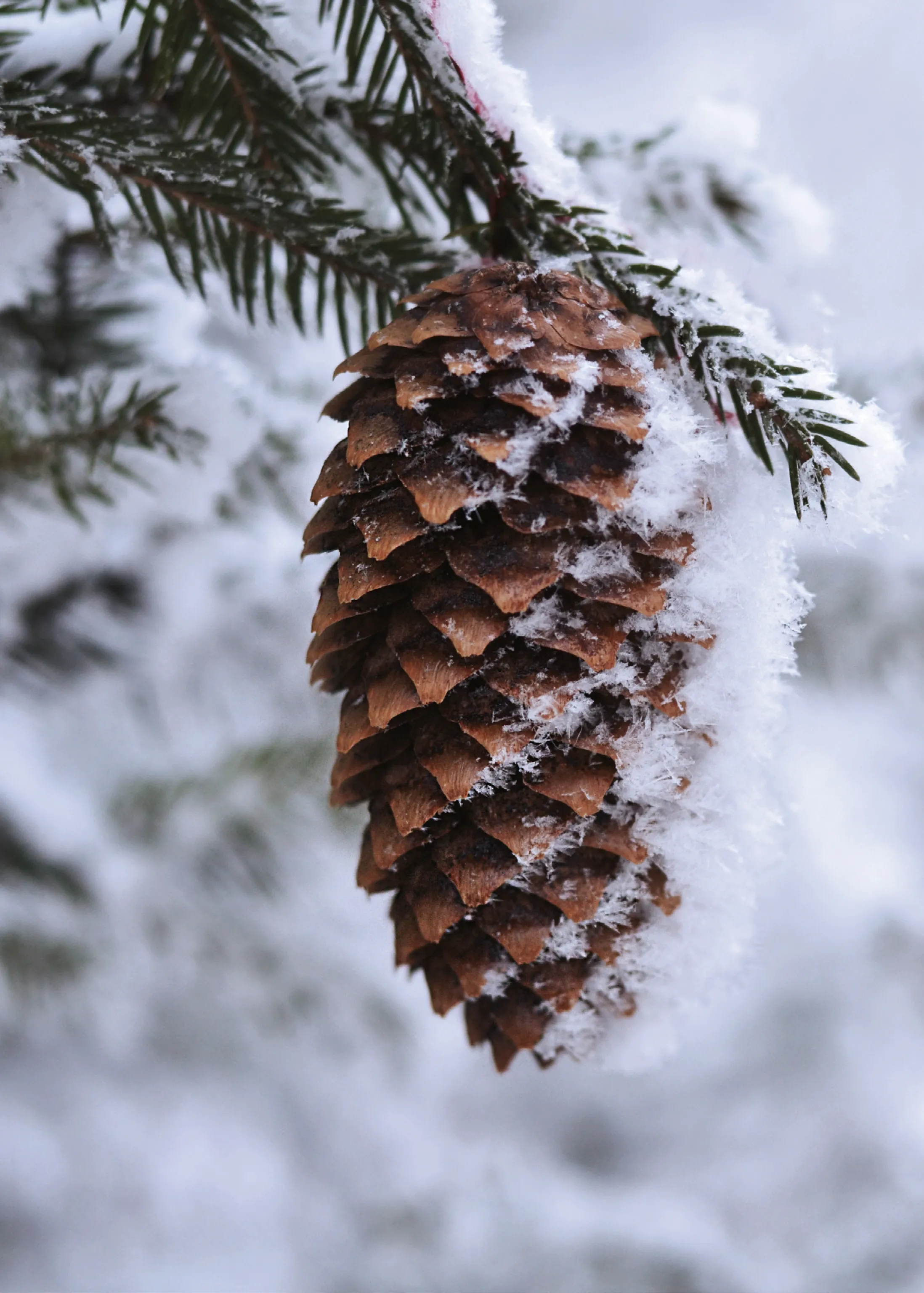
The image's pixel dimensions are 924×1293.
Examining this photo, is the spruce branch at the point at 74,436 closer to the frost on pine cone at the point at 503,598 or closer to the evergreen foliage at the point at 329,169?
the evergreen foliage at the point at 329,169

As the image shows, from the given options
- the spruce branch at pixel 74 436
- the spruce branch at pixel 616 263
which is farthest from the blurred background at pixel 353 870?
the spruce branch at pixel 616 263

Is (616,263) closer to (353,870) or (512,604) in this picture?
(512,604)

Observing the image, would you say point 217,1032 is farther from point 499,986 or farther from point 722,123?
point 722,123

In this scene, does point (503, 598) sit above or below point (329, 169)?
below

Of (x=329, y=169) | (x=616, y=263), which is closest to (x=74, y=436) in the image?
(x=329, y=169)

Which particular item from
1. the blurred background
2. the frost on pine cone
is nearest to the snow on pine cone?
the frost on pine cone

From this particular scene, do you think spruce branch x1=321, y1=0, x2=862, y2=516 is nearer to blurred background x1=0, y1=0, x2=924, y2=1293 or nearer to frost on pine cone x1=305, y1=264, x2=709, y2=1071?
frost on pine cone x1=305, y1=264, x2=709, y2=1071
